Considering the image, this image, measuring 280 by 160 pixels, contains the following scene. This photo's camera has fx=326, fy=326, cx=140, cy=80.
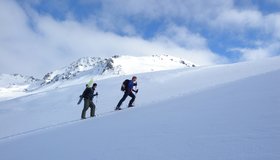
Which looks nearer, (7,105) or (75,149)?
(75,149)

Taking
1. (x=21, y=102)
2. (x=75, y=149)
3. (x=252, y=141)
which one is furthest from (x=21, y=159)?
(x=21, y=102)

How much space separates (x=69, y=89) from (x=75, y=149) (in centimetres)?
2203

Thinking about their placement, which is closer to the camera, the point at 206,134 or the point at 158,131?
the point at 206,134

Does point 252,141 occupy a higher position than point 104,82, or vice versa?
point 104,82

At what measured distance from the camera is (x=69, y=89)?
28281 millimetres

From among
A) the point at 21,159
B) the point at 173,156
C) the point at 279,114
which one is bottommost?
the point at 21,159

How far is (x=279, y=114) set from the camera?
607 centimetres

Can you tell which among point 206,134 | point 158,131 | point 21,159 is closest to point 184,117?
point 158,131

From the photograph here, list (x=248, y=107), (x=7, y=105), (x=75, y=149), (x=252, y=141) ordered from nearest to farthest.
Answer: (x=252, y=141)
(x=75, y=149)
(x=248, y=107)
(x=7, y=105)

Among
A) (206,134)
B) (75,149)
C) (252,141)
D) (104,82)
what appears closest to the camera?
(252,141)

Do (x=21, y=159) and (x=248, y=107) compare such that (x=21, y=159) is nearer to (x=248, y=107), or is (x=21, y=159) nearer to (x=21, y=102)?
(x=248, y=107)

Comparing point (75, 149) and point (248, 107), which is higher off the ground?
point (248, 107)

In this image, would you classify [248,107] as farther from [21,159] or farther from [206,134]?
[21,159]

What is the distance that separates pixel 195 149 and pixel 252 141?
85 cm
